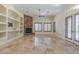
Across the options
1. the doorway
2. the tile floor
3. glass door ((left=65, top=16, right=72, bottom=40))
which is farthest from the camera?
glass door ((left=65, top=16, right=72, bottom=40))

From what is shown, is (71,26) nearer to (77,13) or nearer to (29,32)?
(77,13)

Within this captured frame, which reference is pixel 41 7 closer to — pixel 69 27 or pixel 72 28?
pixel 69 27

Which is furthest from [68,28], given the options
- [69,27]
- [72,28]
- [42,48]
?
[42,48]

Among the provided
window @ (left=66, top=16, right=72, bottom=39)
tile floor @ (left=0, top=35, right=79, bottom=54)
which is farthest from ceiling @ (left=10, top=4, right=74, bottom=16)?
tile floor @ (left=0, top=35, right=79, bottom=54)

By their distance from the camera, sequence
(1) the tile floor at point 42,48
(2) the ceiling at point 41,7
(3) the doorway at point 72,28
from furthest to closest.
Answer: (3) the doorway at point 72,28 < (2) the ceiling at point 41,7 < (1) the tile floor at point 42,48

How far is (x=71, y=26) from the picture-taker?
6.09 m

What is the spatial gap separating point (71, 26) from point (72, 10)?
0.88 m

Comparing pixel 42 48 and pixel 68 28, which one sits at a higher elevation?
pixel 68 28

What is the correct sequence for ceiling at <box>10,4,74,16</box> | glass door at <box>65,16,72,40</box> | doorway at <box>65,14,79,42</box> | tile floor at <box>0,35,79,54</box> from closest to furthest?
tile floor at <box>0,35,79,54</box>
ceiling at <box>10,4,74,16</box>
doorway at <box>65,14,79,42</box>
glass door at <box>65,16,72,40</box>

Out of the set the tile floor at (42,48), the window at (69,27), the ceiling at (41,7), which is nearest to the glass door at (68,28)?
the window at (69,27)

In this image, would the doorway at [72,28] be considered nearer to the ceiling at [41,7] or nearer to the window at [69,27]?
the window at [69,27]

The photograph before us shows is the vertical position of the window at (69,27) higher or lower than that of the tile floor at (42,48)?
higher

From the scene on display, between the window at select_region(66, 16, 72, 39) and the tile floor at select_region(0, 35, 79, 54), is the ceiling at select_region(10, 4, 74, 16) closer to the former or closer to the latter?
the window at select_region(66, 16, 72, 39)
